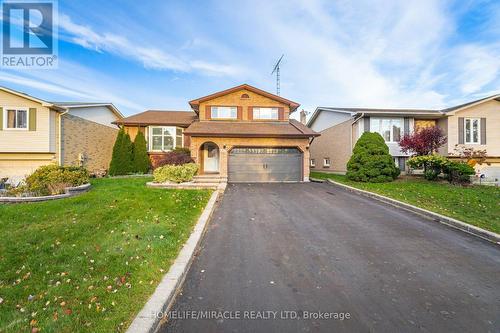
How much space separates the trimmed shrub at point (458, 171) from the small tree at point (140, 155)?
66.2ft

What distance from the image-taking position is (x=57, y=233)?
16.5 feet

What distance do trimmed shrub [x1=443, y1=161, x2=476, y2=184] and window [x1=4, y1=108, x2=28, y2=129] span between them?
26.3 meters

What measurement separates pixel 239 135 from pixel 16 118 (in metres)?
14.6

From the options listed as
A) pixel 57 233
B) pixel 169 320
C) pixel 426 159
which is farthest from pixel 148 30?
pixel 426 159

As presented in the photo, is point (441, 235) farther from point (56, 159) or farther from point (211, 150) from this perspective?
point (56, 159)

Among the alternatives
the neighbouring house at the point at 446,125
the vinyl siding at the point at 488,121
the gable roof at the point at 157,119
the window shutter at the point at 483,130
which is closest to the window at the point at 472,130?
the neighbouring house at the point at 446,125

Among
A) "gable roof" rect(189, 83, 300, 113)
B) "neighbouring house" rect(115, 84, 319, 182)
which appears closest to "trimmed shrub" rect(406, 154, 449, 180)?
"neighbouring house" rect(115, 84, 319, 182)

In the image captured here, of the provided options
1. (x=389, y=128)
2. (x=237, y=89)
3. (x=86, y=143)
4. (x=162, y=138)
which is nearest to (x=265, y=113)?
(x=237, y=89)

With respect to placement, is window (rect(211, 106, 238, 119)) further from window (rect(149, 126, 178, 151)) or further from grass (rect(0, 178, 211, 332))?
grass (rect(0, 178, 211, 332))

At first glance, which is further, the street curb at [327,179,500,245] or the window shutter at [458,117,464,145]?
the window shutter at [458,117,464,145]

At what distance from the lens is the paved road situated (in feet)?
8.72

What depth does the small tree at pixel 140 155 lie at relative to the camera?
1731cm

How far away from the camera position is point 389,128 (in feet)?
57.8

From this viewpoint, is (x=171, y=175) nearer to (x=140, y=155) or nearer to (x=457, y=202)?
(x=140, y=155)
